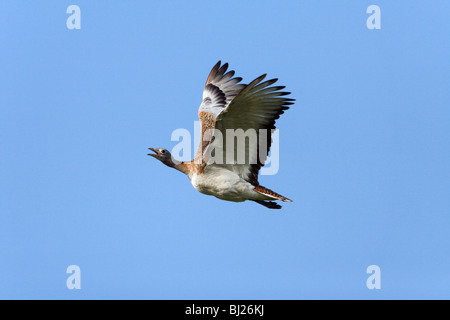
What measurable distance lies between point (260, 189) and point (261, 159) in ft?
2.38

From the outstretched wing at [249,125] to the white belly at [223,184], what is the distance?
203mm

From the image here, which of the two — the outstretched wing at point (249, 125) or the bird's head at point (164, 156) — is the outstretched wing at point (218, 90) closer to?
the bird's head at point (164, 156)

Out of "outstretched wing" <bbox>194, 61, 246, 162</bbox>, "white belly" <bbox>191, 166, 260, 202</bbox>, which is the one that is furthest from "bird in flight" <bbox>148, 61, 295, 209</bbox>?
"outstretched wing" <bbox>194, 61, 246, 162</bbox>

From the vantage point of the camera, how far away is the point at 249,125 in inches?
551

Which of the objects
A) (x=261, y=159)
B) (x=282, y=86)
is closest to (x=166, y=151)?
(x=261, y=159)

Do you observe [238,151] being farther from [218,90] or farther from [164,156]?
[218,90]

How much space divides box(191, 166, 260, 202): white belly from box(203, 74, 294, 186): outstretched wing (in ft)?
0.67

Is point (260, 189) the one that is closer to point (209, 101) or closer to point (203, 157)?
point (203, 157)

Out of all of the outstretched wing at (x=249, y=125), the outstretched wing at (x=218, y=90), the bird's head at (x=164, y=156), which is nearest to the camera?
the outstretched wing at (x=249, y=125)

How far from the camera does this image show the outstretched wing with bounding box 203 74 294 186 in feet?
43.5

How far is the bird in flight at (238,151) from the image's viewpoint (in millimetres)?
13484

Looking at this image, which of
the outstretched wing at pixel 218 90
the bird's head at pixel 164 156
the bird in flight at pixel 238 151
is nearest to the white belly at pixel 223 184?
the bird in flight at pixel 238 151

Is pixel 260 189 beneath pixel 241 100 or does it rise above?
beneath

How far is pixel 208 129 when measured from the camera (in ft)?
49.5
